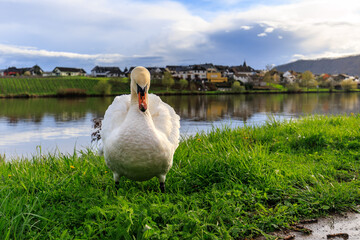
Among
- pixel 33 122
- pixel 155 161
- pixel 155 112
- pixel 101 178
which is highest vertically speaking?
pixel 155 112

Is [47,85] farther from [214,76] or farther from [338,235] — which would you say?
[338,235]

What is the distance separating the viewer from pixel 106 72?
168 metres

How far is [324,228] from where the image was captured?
3.74m

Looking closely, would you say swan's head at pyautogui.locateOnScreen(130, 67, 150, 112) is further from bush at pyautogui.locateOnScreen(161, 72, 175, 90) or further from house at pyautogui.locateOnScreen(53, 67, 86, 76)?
house at pyautogui.locateOnScreen(53, 67, 86, 76)

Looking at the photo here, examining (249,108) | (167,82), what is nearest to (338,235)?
(249,108)

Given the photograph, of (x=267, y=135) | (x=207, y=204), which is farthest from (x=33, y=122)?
(x=207, y=204)

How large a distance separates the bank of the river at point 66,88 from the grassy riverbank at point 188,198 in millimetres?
76858

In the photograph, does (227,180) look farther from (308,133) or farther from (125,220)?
(308,133)

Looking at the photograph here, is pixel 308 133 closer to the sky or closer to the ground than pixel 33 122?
closer to the sky

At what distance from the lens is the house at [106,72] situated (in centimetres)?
16475

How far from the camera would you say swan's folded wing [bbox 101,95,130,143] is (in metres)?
4.64

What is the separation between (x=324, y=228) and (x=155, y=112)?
2928 millimetres

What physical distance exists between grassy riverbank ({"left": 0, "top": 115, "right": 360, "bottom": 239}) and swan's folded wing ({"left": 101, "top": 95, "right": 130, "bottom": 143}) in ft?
2.91

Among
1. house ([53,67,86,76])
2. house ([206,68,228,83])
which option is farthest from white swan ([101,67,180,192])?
house ([53,67,86,76])
